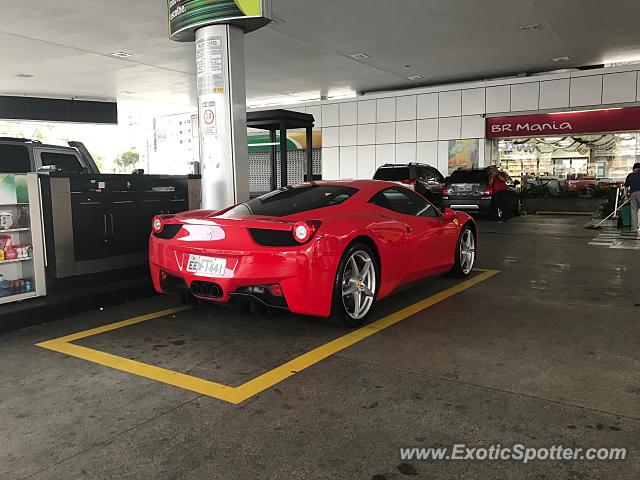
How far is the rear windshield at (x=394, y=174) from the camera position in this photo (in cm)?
1490

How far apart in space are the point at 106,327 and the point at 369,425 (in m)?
2.94

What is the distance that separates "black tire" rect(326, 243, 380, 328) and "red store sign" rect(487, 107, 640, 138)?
52.9 ft

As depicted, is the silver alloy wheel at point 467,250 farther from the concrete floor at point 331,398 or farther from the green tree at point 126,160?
the green tree at point 126,160

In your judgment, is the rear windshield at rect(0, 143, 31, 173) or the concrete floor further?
the rear windshield at rect(0, 143, 31, 173)

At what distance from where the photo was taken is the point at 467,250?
22.0ft

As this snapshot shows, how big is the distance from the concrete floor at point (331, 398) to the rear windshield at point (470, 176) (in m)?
10.3

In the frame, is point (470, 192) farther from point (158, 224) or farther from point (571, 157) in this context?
point (158, 224)

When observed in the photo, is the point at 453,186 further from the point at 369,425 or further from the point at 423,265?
the point at 369,425

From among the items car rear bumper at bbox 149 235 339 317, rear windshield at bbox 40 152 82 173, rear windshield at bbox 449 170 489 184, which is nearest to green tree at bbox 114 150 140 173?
rear windshield at bbox 449 170 489 184

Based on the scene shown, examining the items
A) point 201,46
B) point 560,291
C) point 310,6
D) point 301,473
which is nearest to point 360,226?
point 301,473

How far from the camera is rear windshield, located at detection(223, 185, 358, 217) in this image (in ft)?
15.4

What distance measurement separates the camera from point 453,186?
608 inches

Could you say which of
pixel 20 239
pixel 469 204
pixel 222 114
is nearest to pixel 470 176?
pixel 469 204

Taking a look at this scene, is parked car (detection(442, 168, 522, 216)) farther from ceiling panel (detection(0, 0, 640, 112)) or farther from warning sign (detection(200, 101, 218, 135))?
warning sign (detection(200, 101, 218, 135))
